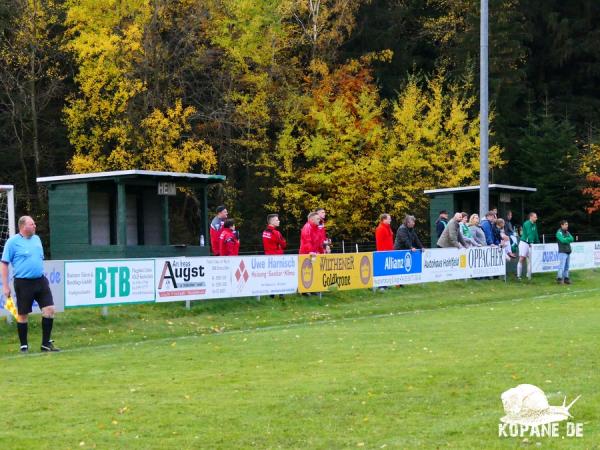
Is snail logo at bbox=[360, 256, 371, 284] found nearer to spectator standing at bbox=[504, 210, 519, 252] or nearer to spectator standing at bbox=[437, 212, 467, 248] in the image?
spectator standing at bbox=[437, 212, 467, 248]

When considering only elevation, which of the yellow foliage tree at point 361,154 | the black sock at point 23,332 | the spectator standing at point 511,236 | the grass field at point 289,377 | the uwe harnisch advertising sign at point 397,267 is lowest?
the grass field at point 289,377

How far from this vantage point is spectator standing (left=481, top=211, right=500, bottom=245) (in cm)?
3055

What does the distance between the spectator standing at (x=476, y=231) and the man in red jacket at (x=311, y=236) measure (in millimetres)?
7190

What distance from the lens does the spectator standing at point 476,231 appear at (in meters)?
29.9

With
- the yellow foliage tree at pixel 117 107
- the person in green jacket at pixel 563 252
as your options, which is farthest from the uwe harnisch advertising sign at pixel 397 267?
the yellow foliage tree at pixel 117 107

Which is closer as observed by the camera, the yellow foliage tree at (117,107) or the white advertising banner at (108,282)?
the white advertising banner at (108,282)

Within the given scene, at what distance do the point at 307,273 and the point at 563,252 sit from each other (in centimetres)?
1063

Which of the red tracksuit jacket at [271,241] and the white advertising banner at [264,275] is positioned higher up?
the red tracksuit jacket at [271,241]

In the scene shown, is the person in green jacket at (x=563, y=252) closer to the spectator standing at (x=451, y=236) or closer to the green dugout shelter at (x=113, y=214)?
the spectator standing at (x=451, y=236)

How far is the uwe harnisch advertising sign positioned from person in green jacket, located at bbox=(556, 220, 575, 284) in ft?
18.5

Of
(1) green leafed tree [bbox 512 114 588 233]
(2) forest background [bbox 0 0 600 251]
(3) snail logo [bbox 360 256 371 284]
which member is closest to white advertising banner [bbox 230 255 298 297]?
(3) snail logo [bbox 360 256 371 284]

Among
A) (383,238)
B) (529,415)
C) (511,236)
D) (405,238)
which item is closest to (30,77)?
(383,238)

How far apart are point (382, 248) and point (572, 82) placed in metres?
42.5

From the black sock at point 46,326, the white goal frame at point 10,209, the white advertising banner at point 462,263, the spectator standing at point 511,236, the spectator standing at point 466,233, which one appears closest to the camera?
the black sock at point 46,326
